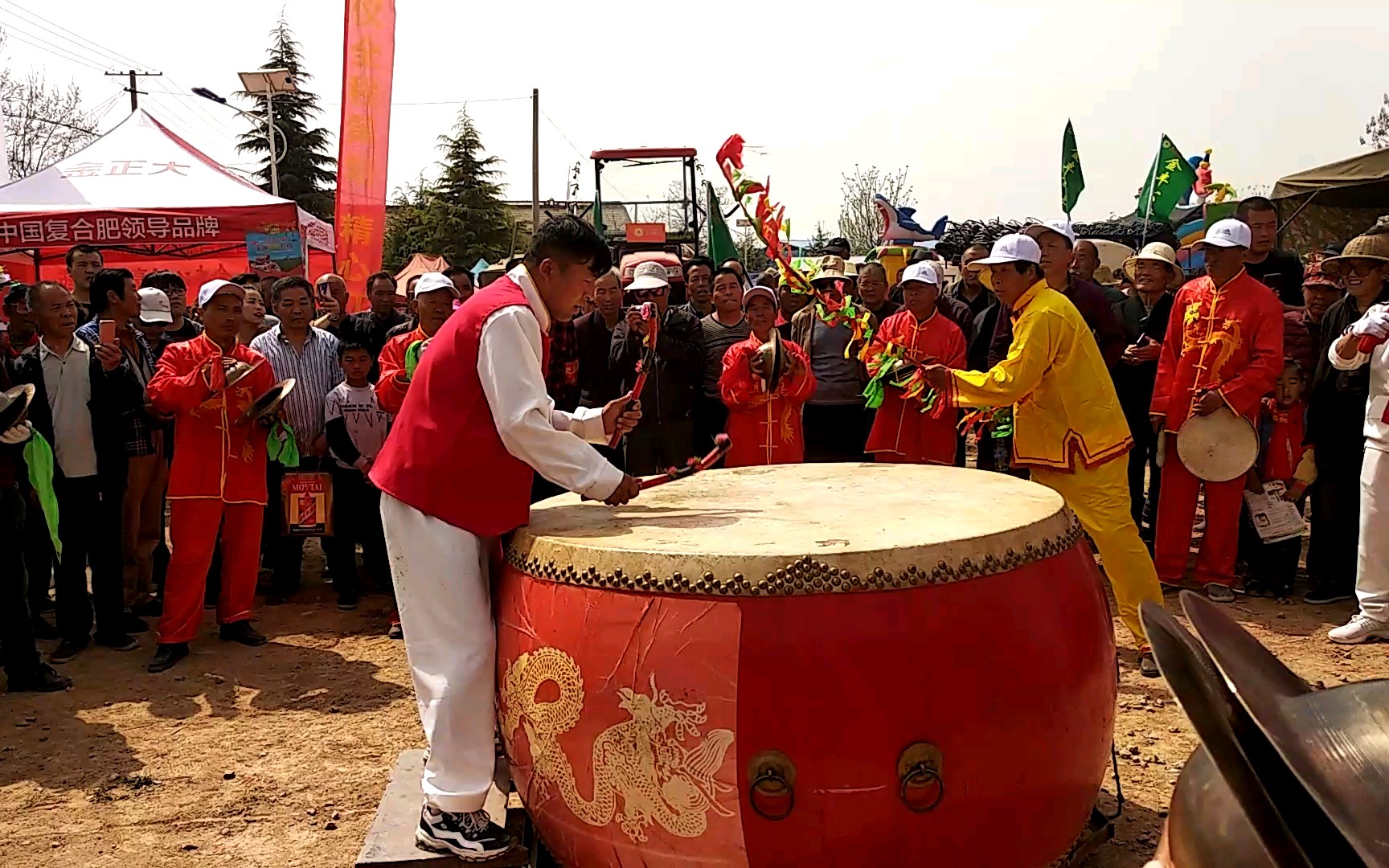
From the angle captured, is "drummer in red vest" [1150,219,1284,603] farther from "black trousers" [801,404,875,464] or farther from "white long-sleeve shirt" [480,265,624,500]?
"white long-sleeve shirt" [480,265,624,500]

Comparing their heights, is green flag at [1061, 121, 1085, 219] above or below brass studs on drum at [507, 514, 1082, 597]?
above

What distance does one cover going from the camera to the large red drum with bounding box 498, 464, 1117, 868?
233 cm

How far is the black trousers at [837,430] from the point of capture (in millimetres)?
6906

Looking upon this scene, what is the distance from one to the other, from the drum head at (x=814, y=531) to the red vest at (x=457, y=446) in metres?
0.16

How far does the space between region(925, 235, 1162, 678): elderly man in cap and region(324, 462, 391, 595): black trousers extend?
354 centimetres

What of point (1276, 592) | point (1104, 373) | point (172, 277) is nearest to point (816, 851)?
point (1104, 373)

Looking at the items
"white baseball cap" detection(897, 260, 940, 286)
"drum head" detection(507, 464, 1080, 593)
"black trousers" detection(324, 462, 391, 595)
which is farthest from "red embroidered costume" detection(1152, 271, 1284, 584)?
"black trousers" detection(324, 462, 391, 595)

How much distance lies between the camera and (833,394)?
682cm

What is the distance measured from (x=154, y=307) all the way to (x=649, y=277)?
9.35 feet

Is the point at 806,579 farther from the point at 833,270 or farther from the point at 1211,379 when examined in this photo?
the point at 833,270

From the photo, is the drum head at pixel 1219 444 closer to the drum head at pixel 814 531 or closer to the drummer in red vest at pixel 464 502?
the drum head at pixel 814 531

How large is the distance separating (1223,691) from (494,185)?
1527 inches

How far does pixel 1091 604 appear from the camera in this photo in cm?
271

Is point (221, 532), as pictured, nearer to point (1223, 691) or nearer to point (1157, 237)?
point (1223, 691)
